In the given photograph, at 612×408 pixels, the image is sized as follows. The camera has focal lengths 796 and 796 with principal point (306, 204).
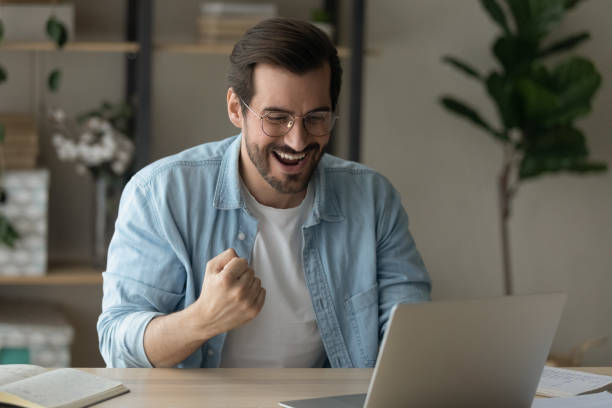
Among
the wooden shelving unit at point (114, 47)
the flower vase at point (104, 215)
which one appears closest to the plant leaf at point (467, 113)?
the wooden shelving unit at point (114, 47)

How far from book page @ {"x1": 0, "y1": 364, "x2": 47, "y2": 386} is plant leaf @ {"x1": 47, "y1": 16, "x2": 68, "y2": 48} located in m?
1.66

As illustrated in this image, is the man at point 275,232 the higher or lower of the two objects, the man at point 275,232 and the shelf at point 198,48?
the lower

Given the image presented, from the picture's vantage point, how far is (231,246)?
161cm

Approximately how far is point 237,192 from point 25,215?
1.31 meters

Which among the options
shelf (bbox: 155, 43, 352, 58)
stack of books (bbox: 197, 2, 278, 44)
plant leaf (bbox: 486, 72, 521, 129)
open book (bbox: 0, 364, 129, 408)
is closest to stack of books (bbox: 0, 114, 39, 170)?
shelf (bbox: 155, 43, 352, 58)

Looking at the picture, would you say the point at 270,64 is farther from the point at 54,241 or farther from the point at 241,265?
the point at 54,241

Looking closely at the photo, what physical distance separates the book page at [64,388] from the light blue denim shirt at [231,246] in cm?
19

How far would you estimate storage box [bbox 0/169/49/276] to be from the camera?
2639 millimetres

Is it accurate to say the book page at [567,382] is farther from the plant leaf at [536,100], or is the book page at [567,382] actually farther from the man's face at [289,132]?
the plant leaf at [536,100]

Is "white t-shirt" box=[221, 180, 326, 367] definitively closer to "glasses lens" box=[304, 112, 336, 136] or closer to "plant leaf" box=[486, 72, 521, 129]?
"glasses lens" box=[304, 112, 336, 136]

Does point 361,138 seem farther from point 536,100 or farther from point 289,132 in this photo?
point 289,132

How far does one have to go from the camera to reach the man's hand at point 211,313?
1265 mm

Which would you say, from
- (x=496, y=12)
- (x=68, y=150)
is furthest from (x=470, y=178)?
(x=68, y=150)

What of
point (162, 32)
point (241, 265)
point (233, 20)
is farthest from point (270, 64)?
point (162, 32)
